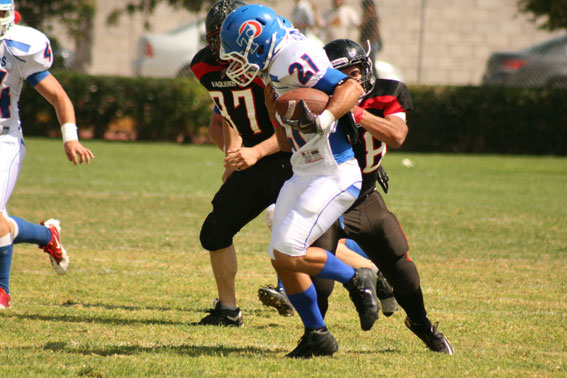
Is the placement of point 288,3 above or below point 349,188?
below

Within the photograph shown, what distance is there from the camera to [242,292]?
5.55m

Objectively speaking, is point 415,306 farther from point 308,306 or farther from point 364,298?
point 308,306

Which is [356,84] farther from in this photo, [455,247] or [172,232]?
[172,232]

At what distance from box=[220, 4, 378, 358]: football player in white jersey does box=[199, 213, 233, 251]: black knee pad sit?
35.8 inches

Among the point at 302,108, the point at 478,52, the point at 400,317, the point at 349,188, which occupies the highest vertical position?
the point at 302,108

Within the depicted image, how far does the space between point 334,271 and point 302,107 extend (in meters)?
0.82

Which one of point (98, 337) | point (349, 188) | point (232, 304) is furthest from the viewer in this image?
point (232, 304)

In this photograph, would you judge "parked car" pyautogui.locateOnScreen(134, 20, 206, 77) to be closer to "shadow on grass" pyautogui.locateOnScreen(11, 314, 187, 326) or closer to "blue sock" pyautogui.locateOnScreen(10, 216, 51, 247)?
"blue sock" pyautogui.locateOnScreen(10, 216, 51, 247)

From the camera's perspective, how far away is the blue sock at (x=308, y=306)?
3.86 meters

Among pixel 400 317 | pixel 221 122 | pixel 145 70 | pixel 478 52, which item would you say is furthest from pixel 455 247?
pixel 478 52

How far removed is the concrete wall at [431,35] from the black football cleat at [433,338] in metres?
16.1

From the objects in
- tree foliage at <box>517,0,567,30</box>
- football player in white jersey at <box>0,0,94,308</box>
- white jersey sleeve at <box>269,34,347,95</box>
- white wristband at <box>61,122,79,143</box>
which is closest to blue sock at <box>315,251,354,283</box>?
white jersey sleeve at <box>269,34,347,95</box>

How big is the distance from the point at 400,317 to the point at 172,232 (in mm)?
3146

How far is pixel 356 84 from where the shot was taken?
3.72m
